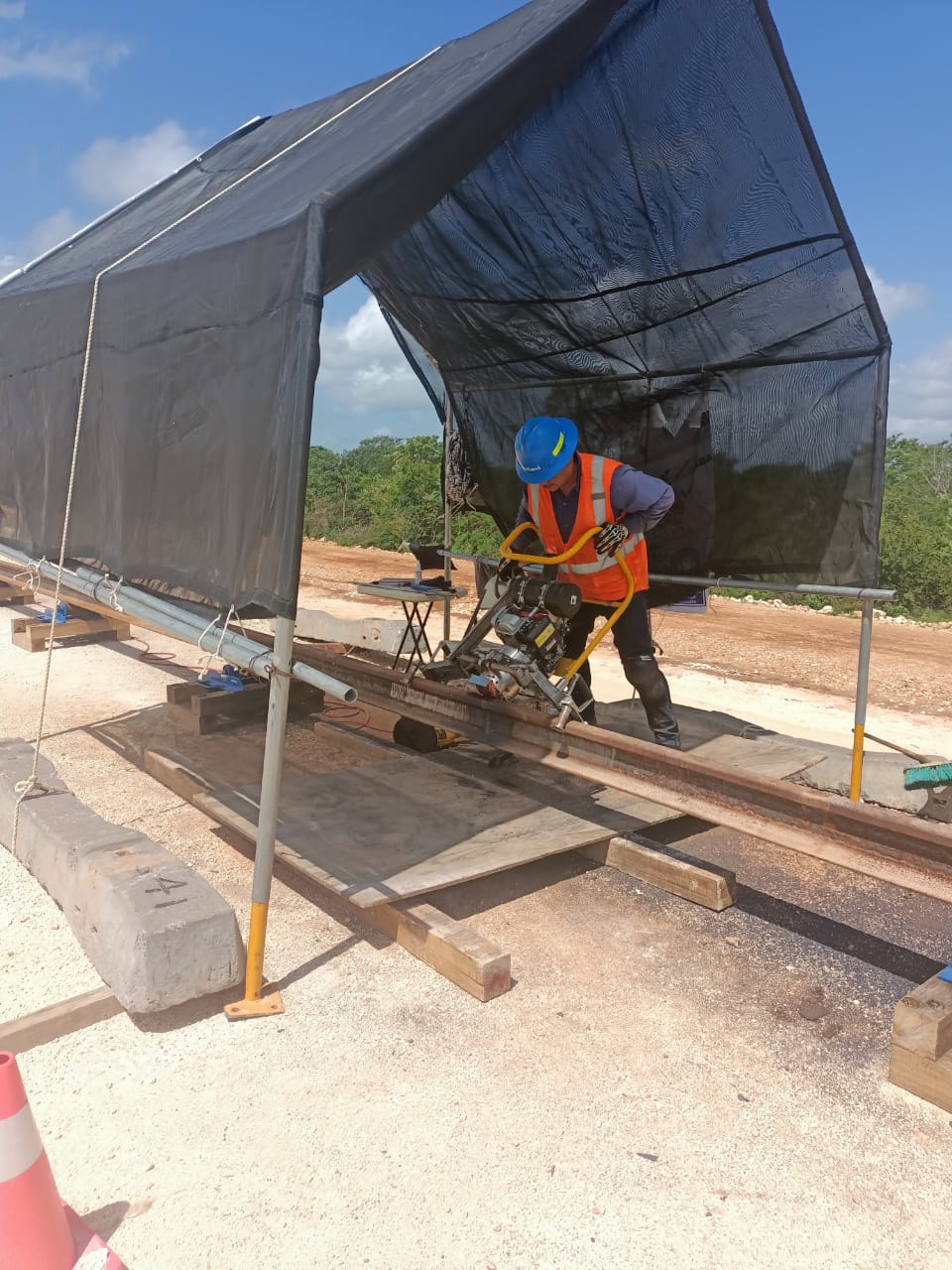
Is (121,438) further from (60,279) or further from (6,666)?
(6,666)

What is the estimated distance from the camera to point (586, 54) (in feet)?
15.2

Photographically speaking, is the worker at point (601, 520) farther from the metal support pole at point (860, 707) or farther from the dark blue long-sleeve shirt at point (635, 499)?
the metal support pole at point (860, 707)

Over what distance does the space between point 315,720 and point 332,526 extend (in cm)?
2556

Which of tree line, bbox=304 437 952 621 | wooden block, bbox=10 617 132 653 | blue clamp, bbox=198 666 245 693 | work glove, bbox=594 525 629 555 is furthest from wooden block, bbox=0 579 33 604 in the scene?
work glove, bbox=594 525 629 555

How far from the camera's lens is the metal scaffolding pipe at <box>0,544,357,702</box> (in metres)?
3.58

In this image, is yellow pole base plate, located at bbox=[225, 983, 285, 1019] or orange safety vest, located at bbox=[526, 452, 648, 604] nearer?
yellow pole base plate, located at bbox=[225, 983, 285, 1019]

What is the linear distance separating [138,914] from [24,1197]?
1.32 m

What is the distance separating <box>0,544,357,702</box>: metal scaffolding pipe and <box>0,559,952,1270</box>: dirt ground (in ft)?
4.30

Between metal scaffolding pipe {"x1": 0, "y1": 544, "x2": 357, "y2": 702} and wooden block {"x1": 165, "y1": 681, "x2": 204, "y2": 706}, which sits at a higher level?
metal scaffolding pipe {"x1": 0, "y1": 544, "x2": 357, "y2": 702}

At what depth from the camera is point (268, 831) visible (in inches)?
147

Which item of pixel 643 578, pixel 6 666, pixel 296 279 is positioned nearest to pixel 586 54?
pixel 296 279

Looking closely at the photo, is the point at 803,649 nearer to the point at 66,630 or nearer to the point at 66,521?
the point at 66,630

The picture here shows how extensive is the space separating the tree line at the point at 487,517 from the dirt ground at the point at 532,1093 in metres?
10.3

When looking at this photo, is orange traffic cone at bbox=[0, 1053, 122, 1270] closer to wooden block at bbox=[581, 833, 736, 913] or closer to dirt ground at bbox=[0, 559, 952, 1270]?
dirt ground at bbox=[0, 559, 952, 1270]
